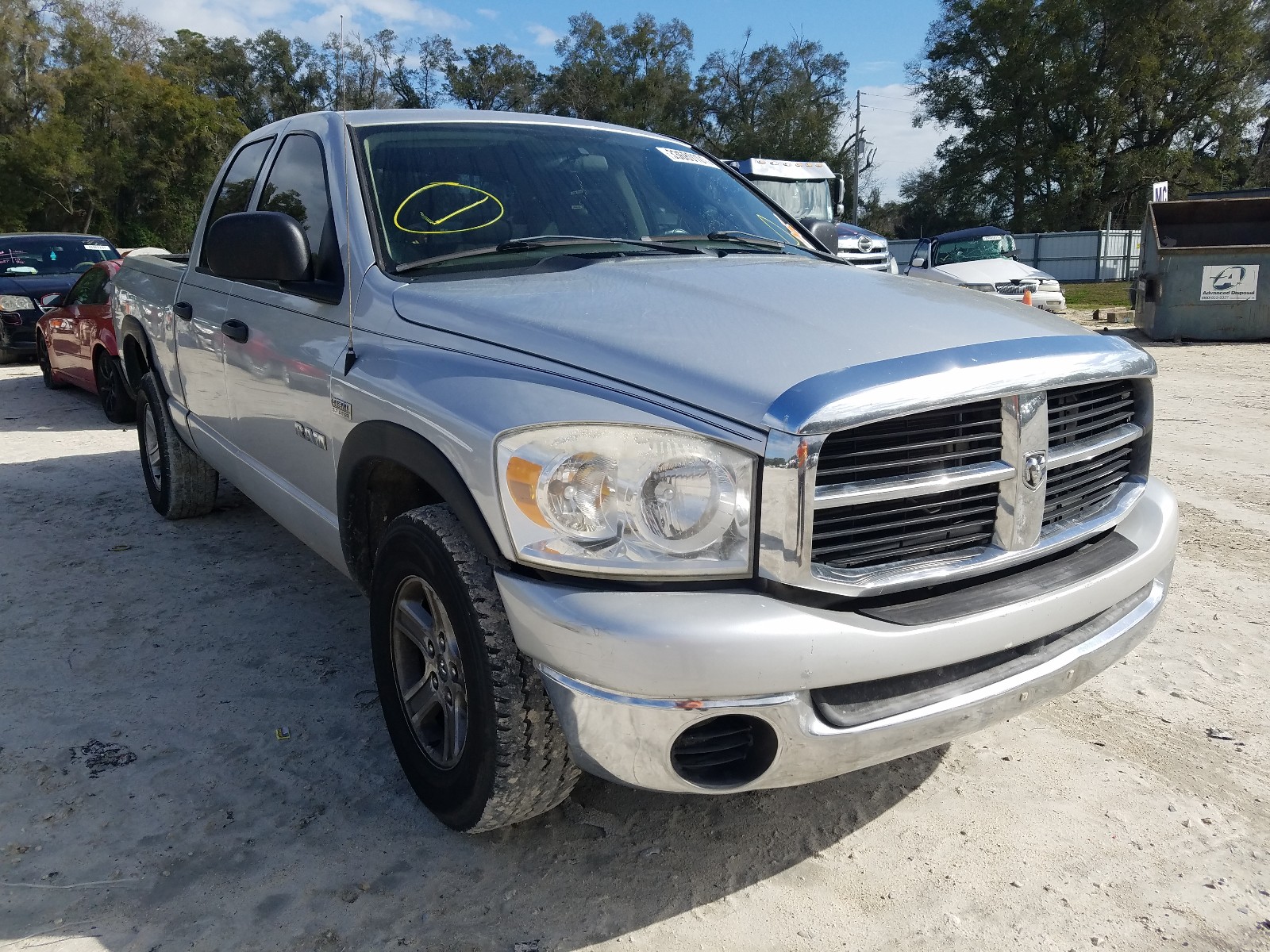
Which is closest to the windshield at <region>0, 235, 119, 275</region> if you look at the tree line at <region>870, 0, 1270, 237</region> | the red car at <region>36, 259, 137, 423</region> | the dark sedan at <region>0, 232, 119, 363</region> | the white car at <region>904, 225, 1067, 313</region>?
the dark sedan at <region>0, 232, 119, 363</region>

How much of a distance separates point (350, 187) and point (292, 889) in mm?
1950

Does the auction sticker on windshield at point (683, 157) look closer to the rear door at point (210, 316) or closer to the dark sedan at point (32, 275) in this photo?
the rear door at point (210, 316)

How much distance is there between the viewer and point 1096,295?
23.4 meters

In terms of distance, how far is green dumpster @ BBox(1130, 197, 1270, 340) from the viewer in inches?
492

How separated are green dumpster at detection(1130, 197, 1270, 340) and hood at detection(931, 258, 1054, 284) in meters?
1.73

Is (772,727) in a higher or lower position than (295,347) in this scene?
lower

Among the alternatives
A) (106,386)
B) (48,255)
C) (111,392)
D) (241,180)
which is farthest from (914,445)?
(48,255)

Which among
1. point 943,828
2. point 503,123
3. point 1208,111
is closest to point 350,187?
point 503,123

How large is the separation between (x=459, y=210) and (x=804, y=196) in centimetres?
1552

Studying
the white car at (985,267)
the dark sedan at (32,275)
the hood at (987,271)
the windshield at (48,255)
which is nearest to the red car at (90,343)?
the dark sedan at (32,275)

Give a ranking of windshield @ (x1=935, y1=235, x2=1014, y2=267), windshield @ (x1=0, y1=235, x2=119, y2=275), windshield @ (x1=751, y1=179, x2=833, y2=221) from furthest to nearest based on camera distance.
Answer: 1. windshield @ (x1=751, y1=179, x2=833, y2=221)
2. windshield @ (x1=935, y1=235, x2=1014, y2=267)
3. windshield @ (x1=0, y1=235, x2=119, y2=275)

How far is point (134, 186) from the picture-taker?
4647cm

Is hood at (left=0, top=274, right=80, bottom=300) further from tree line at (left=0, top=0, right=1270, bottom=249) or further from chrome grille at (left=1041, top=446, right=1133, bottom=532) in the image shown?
tree line at (left=0, top=0, right=1270, bottom=249)

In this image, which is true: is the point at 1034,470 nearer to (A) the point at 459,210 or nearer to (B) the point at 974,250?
(A) the point at 459,210
